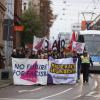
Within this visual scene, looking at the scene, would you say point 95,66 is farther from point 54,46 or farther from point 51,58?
point 51,58

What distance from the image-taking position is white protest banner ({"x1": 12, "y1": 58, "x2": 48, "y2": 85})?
2673cm

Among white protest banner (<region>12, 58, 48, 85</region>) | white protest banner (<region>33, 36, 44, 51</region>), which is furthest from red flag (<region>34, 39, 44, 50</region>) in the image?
white protest banner (<region>12, 58, 48, 85</region>)

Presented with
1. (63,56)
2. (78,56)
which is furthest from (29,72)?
(63,56)

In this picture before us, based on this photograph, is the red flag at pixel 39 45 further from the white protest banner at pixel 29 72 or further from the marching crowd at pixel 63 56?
the white protest banner at pixel 29 72

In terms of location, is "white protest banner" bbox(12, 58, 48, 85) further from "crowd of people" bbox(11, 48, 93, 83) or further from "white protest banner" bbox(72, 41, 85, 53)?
"white protest banner" bbox(72, 41, 85, 53)

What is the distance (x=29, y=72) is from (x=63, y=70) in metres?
Result: 1.92

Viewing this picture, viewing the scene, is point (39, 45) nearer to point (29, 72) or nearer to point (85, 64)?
point (85, 64)

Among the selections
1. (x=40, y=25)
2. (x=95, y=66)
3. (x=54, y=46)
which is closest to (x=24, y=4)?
(x=40, y=25)

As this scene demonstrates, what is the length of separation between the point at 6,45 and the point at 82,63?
22.6 meters

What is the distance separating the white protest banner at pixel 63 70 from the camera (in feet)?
90.4

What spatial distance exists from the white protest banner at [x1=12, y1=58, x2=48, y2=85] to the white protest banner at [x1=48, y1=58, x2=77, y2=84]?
24.2 inches

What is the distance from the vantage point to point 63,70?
27766 mm

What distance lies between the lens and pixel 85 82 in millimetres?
28797

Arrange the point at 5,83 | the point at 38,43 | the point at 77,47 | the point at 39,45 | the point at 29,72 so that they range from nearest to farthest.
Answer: the point at 5,83, the point at 29,72, the point at 39,45, the point at 38,43, the point at 77,47
